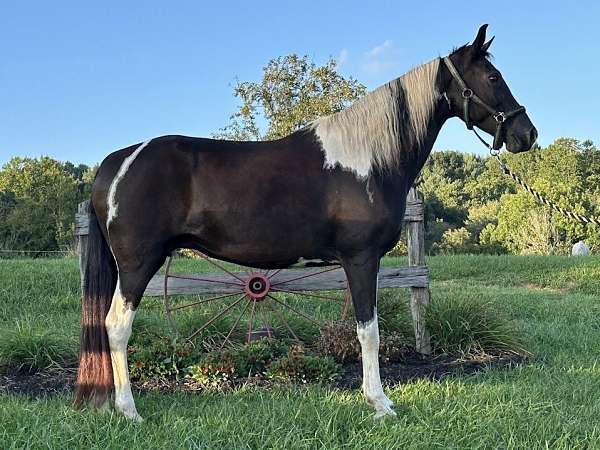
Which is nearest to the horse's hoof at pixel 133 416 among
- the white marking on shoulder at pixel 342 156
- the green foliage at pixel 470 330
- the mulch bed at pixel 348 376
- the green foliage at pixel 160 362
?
the mulch bed at pixel 348 376

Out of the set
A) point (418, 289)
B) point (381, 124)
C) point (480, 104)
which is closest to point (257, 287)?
point (418, 289)

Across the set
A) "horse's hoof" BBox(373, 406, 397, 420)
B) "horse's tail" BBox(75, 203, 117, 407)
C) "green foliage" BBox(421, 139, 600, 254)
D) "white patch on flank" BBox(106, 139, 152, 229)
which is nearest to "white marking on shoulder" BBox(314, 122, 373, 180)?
"white patch on flank" BBox(106, 139, 152, 229)

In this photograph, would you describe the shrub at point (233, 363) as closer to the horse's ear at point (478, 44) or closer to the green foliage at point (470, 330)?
the green foliage at point (470, 330)

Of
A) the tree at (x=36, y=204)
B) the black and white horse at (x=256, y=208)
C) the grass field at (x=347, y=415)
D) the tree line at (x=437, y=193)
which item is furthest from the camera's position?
the tree at (x=36, y=204)

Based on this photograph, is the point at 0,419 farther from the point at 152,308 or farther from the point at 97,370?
the point at 152,308

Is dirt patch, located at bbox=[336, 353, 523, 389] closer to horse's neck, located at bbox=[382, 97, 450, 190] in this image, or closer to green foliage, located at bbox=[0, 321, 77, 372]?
horse's neck, located at bbox=[382, 97, 450, 190]

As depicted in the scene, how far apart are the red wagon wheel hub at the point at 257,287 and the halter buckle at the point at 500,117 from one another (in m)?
2.55

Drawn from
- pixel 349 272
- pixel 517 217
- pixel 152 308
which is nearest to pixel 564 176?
pixel 517 217

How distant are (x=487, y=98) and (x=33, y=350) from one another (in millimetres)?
3972

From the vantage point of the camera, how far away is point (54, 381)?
13.4ft

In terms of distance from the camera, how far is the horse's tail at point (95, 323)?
10.4 feet

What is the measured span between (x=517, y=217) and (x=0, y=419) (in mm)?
24193

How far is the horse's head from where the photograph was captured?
3346mm

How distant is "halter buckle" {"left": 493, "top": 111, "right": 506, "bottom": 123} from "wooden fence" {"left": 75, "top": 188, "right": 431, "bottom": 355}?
1.67m
